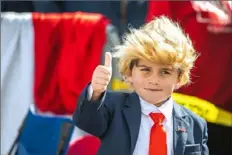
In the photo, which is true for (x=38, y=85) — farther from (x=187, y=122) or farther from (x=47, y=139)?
(x=187, y=122)

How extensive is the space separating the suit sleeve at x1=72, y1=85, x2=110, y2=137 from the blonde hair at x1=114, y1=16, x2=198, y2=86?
0.20m

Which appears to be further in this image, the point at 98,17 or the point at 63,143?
the point at 98,17

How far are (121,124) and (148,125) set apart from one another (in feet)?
0.35

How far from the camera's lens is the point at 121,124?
2.52 metres

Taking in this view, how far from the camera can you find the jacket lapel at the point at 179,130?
2.52 metres

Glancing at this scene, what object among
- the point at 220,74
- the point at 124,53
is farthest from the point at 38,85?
the point at 124,53

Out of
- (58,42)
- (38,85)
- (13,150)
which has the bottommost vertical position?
(13,150)

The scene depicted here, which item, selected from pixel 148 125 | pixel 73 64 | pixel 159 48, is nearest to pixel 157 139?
pixel 148 125

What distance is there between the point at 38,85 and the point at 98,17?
0.54 meters

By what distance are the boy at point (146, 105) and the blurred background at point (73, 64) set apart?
0.57 m

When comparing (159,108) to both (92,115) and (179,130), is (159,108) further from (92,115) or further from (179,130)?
(92,115)

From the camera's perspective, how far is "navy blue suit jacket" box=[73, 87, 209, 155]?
246 cm

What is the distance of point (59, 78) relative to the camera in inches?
152

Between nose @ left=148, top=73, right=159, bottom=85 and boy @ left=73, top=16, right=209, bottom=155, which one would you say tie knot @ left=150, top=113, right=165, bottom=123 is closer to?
boy @ left=73, top=16, right=209, bottom=155
